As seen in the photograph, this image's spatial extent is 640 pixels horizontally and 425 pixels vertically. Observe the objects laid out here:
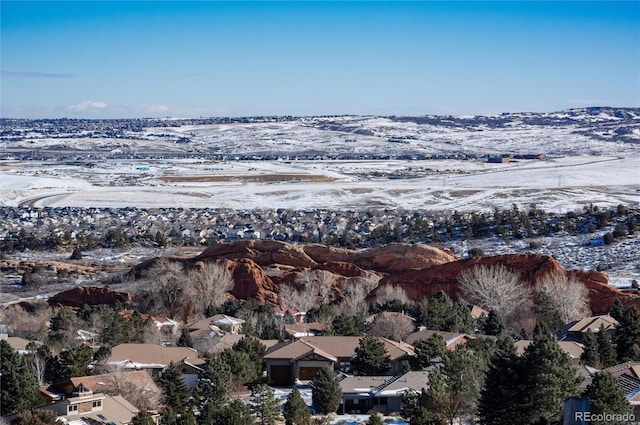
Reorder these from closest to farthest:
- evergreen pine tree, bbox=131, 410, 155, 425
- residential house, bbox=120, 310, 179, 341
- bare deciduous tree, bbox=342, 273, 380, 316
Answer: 1. evergreen pine tree, bbox=131, 410, 155, 425
2. residential house, bbox=120, 310, 179, 341
3. bare deciduous tree, bbox=342, 273, 380, 316

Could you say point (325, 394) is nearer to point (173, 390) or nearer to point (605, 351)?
point (173, 390)

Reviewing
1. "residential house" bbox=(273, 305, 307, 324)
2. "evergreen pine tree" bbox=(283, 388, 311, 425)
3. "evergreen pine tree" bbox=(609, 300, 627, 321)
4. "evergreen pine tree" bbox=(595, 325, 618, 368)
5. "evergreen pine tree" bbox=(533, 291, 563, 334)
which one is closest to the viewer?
"evergreen pine tree" bbox=(283, 388, 311, 425)

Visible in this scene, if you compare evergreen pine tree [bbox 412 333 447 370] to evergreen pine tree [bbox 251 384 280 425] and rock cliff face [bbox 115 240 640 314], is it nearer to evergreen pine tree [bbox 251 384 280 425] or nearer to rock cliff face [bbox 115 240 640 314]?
evergreen pine tree [bbox 251 384 280 425]

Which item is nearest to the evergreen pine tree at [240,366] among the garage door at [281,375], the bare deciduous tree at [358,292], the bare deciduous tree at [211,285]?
the garage door at [281,375]

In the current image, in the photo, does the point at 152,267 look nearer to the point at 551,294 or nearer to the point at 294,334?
the point at 294,334

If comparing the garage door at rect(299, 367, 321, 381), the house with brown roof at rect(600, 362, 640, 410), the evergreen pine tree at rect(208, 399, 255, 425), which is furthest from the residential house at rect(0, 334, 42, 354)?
the house with brown roof at rect(600, 362, 640, 410)

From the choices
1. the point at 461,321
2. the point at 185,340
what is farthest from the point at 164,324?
the point at 461,321
